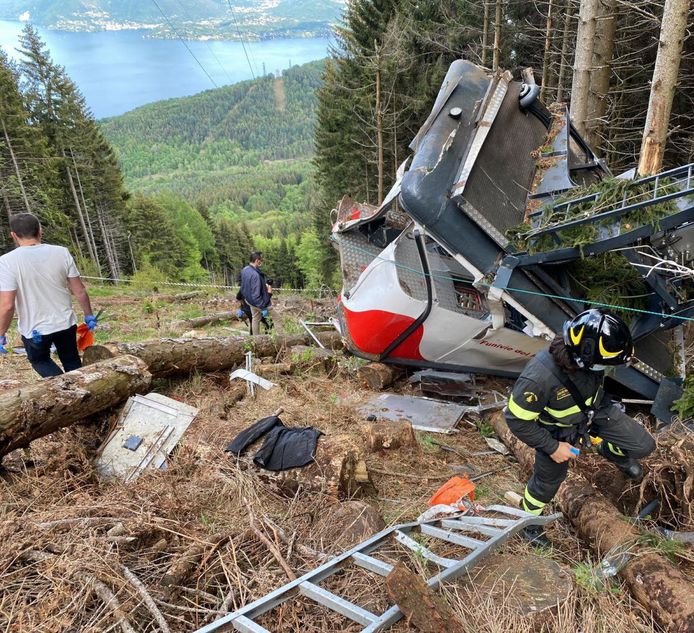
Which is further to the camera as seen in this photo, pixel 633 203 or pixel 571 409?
pixel 633 203

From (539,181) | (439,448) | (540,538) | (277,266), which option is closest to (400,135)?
(539,181)

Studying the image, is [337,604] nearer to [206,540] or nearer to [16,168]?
[206,540]

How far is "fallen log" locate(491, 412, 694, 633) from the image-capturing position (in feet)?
6.08

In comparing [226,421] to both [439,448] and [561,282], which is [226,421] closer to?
[439,448]

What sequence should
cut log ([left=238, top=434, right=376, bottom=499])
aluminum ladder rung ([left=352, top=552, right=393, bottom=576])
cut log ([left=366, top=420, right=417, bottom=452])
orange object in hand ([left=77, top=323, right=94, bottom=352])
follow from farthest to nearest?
orange object in hand ([left=77, top=323, right=94, bottom=352]) < cut log ([left=366, top=420, right=417, bottom=452]) < cut log ([left=238, top=434, right=376, bottom=499]) < aluminum ladder rung ([left=352, top=552, right=393, bottom=576])

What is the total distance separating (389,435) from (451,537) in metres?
1.52

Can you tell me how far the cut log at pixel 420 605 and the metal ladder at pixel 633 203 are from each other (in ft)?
8.37

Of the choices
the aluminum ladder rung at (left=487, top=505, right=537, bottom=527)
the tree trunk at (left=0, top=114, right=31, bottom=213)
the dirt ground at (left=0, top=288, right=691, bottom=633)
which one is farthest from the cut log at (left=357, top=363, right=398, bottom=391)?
the tree trunk at (left=0, top=114, right=31, bottom=213)

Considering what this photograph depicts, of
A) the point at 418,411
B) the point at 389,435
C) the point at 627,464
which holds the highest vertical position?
the point at 627,464

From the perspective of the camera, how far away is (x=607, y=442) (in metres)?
2.83

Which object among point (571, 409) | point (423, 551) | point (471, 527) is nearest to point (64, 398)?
point (423, 551)

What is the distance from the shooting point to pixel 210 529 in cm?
262

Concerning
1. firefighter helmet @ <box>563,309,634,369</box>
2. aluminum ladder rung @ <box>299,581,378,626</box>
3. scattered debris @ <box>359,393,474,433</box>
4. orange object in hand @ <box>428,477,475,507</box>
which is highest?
firefighter helmet @ <box>563,309,634,369</box>

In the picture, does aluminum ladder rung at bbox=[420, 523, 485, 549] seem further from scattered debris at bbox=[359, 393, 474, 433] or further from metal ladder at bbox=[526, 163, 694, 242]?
metal ladder at bbox=[526, 163, 694, 242]
